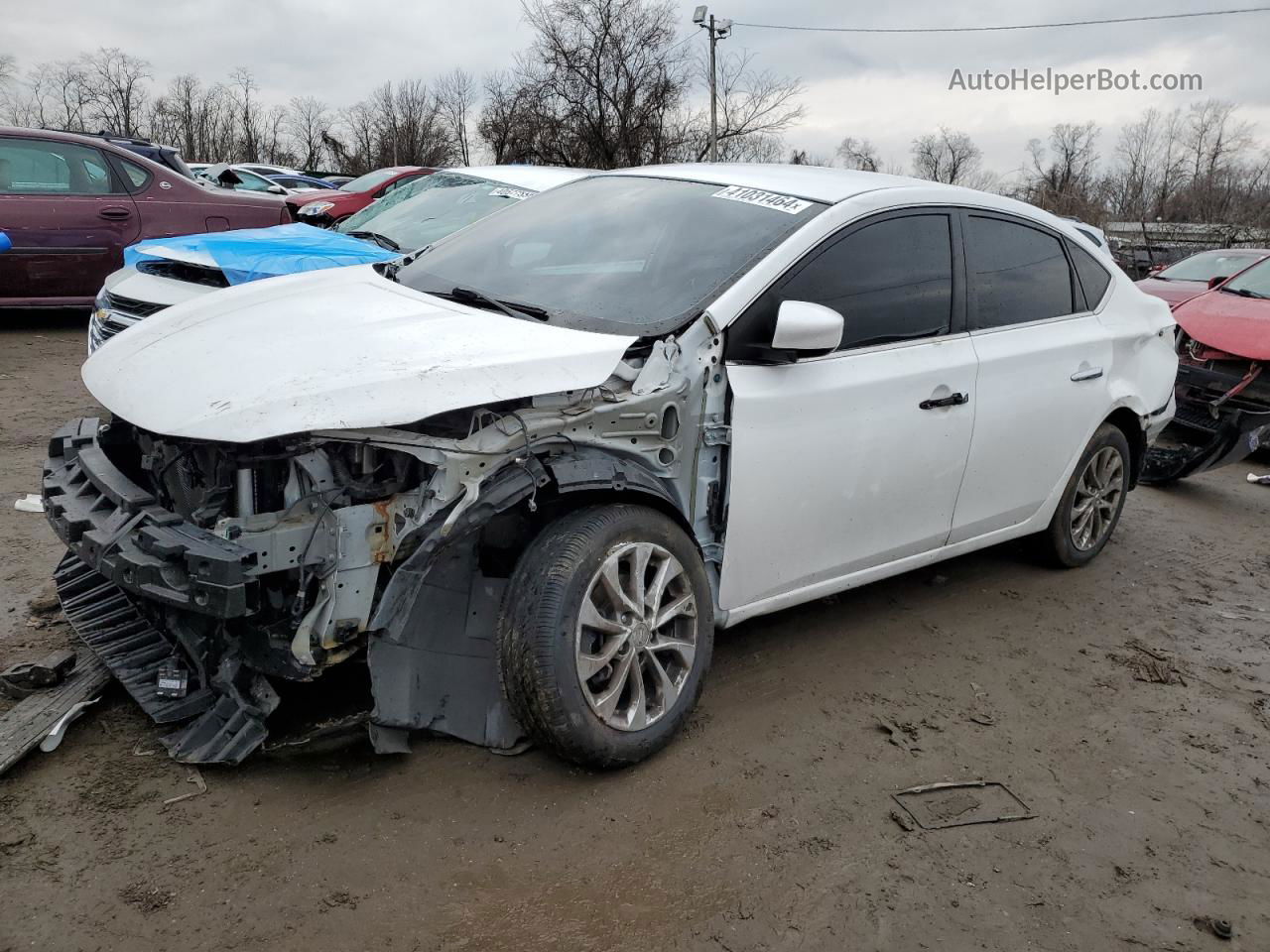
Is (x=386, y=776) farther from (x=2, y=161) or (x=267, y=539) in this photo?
(x=2, y=161)

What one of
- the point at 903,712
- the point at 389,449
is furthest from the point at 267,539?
the point at 903,712

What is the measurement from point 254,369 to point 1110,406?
3702 mm

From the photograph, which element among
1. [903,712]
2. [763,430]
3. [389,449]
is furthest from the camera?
[903,712]

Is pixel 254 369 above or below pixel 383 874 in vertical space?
above

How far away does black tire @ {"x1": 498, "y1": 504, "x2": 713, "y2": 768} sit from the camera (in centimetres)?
274

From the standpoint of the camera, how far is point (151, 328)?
11.0ft

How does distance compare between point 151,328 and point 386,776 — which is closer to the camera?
point 386,776

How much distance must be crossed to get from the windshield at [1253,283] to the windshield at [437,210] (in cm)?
588

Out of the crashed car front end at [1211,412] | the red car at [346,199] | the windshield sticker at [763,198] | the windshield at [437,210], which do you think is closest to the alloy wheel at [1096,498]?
the crashed car front end at [1211,412]

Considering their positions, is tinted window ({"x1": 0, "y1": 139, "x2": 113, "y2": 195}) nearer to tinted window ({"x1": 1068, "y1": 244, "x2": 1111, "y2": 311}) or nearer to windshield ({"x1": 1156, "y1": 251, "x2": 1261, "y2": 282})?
tinted window ({"x1": 1068, "y1": 244, "x2": 1111, "y2": 311})

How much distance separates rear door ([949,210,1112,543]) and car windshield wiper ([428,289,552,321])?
1.72m

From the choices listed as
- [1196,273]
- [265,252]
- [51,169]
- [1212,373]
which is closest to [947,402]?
[265,252]

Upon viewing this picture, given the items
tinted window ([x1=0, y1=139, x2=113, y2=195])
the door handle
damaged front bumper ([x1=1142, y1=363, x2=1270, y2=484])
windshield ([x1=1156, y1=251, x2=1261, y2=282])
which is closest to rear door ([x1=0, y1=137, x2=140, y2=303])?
tinted window ([x1=0, y1=139, x2=113, y2=195])

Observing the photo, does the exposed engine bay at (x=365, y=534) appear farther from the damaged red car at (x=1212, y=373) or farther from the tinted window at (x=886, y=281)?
the damaged red car at (x=1212, y=373)
